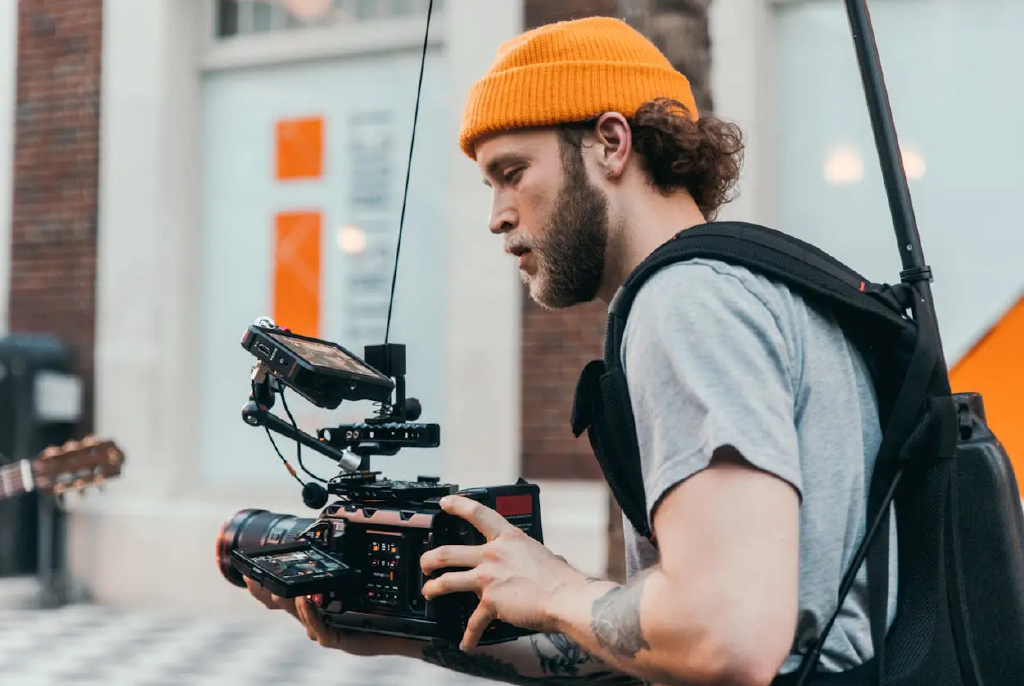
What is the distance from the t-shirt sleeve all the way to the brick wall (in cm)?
704

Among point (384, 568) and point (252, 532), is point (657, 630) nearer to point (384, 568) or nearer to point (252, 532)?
point (384, 568)

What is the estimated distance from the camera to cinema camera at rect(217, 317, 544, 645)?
175 centimetres

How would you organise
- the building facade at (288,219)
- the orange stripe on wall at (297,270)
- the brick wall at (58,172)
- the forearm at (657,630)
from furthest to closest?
the brick wall at (58,172), the orange stripe on wall at (297,270), the building facade at (288,219), the forearm at (657,630)

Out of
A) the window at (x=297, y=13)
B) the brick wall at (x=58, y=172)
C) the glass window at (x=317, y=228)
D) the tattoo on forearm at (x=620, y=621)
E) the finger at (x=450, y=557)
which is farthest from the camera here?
the brick wall at (x=58, y=172)

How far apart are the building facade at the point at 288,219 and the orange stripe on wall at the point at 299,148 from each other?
0.01m

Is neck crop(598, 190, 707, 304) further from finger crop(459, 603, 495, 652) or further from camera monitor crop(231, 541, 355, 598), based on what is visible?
camera monitor crop(231, 541, 355, 598)

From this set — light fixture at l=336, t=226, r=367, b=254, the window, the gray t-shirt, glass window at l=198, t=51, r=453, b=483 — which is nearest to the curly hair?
the gray t-shirt

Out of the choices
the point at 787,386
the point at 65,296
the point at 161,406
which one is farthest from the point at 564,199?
the point at 65,296

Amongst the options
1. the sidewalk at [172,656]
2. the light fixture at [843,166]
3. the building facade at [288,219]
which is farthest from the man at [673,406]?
the light fixture at [843,166]

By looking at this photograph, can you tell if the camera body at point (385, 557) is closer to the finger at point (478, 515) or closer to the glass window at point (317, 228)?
the finger at point (478, 515)

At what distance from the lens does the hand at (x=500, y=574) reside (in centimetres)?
149

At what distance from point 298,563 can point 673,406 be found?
853 mm

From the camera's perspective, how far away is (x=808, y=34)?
19.8ft

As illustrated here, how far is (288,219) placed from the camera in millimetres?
7602
